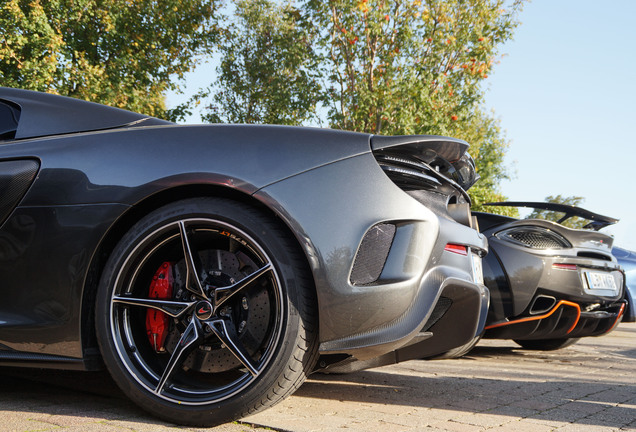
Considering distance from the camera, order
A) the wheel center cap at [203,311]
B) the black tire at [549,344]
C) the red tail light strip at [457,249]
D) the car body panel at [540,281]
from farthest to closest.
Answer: the black tire at [549,344] < the car body panel at [540,281] < the red tail light strip at [457,249] < the wheel center cap at [203,311]

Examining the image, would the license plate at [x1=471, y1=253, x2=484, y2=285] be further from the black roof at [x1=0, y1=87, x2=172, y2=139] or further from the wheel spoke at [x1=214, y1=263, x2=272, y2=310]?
the black roof at [x1=0, y1=87, x2=172, y2=139]

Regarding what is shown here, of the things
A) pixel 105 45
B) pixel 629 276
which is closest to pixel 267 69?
pixel 105 45

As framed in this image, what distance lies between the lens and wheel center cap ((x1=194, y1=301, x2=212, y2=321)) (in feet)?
7.89

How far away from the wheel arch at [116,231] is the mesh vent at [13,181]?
0.44m

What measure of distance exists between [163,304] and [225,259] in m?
0.31

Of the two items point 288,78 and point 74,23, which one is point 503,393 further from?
point 74,23

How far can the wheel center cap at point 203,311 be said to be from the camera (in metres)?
2.41

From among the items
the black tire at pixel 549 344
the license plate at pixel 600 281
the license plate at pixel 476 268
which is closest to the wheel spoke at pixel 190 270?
the license plate at pixel 476 268

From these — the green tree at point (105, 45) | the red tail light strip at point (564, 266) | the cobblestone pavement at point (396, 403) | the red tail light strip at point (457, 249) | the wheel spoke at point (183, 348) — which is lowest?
the cobblestone pavement at point (396, 403)

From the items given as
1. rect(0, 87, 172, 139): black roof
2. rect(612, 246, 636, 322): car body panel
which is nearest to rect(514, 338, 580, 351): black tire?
rect(612, 246, 636, 322): car body panel

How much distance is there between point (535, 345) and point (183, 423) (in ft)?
15.1

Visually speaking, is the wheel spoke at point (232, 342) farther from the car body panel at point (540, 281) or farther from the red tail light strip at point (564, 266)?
the red tail light strip at point (564, 266)

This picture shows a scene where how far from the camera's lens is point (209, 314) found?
7.89 feet

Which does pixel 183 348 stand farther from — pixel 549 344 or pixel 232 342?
pixel 549 344
